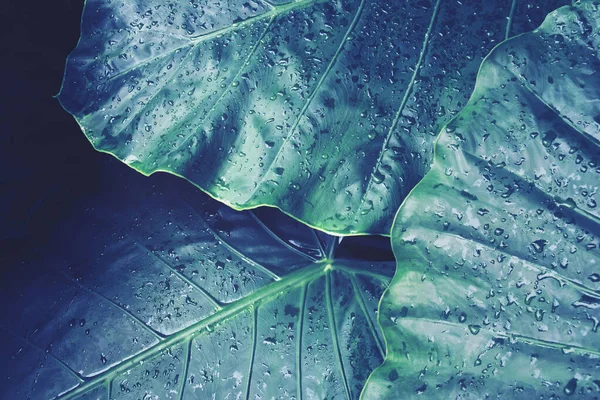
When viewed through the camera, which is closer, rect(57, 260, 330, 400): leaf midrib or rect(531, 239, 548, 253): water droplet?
rect(531, 239, 548, 253): water droplet

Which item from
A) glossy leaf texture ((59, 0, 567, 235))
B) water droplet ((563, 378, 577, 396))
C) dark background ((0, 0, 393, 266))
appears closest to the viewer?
water droplet ((563, 378, 577, 396))

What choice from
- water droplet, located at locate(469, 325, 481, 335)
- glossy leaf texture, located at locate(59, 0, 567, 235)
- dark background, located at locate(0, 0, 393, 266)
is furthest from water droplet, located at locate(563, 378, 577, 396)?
dark background, located at locate(0, 0, 393, 266)

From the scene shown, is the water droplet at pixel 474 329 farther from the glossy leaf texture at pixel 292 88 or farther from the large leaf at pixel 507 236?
the glossy leaf texture at pixel 292 88

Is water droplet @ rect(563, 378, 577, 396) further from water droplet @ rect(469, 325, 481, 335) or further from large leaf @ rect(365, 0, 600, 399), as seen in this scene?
water droplet @ rect(469, 325, 481, 335)

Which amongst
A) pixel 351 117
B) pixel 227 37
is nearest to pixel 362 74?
pixel 351 117

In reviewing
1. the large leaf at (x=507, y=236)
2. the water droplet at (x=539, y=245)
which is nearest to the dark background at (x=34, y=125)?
the large leaf at (x=507, y=236)

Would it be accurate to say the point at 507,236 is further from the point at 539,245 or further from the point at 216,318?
the point at 216,318

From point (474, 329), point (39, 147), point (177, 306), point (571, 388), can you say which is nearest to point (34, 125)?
point (39, 147)
